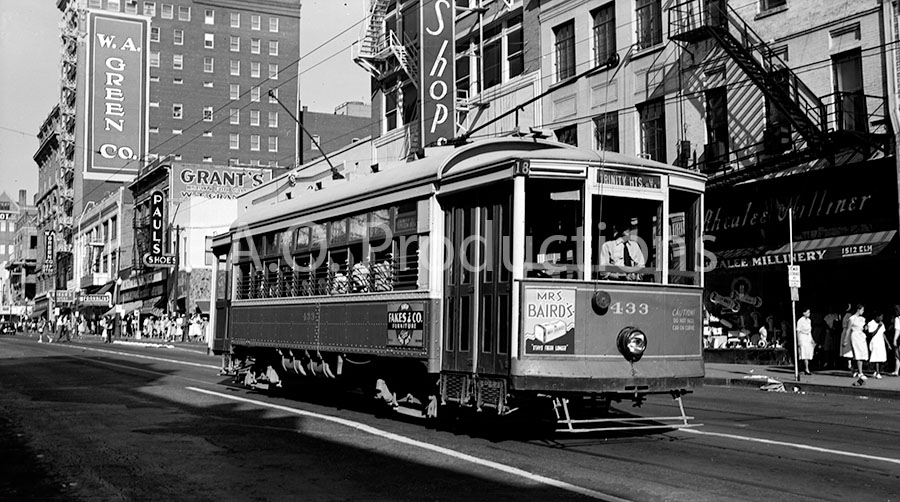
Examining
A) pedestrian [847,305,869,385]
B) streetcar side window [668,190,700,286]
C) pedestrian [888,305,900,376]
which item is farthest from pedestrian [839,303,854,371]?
streetcar side window [668,190,700,286]

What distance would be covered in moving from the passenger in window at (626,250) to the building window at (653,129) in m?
19.7

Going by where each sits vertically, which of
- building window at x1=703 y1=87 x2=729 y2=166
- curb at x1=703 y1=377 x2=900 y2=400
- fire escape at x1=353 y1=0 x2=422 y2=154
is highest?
fire escape at x1=353 y1=0 x2=422 y2=154

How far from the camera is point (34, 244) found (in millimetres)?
134500

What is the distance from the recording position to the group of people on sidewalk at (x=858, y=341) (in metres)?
21.8

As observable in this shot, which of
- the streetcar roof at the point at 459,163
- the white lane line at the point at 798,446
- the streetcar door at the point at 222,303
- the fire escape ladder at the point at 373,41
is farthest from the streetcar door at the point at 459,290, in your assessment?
the fire escape ladder at the point at 373,41

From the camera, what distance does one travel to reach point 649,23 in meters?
30.5

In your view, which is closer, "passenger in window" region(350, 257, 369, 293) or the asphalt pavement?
"passenger in window" region(350, 257, 369, 293)

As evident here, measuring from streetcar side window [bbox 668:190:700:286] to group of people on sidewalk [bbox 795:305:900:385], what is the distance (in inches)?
432

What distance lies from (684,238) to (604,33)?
75.1 ft

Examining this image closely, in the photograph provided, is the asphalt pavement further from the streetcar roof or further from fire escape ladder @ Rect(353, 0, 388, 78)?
fire escape ladder @ Rect(353, 0, 388, 78)

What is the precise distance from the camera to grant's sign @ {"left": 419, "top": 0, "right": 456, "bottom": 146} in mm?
Result: 35812

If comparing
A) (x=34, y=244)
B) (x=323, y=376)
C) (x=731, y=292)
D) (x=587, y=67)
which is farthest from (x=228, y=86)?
(x=323, y=376)

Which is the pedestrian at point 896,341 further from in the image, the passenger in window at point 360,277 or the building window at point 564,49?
the building window at point 564,49

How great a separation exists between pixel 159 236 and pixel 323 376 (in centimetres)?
5849
